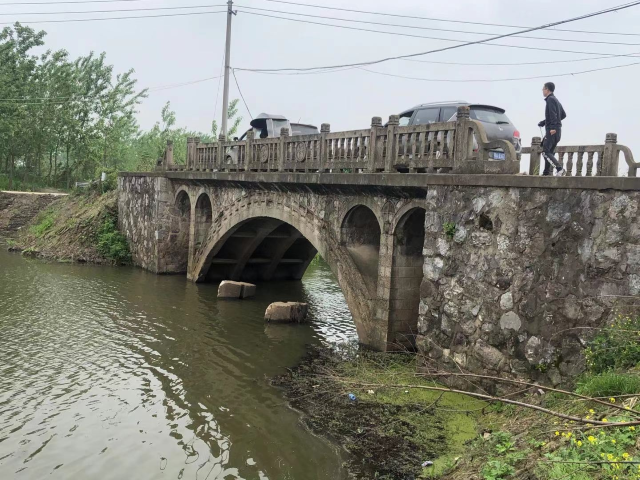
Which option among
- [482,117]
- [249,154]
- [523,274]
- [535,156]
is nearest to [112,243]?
[249,154]

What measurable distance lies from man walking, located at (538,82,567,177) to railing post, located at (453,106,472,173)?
1.19 m

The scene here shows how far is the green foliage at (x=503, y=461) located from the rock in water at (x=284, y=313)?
8.89 metres

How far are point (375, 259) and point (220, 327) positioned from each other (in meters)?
4.35

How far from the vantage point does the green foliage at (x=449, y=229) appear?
10.0 meters

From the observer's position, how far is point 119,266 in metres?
23.8

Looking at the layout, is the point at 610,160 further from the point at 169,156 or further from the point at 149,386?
the point at 169,156

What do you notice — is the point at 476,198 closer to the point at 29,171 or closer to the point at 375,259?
the point at 375,259

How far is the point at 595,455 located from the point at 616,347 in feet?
7.65

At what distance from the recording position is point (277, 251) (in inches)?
867

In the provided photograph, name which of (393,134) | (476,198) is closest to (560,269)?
(476,198)

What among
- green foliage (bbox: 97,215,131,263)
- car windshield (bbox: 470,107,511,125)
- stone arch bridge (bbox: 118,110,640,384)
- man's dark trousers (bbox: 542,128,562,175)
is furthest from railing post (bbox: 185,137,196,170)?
man's dark trousers (bbox: 542,128,562,175)

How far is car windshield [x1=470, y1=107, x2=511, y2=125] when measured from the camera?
12633mm

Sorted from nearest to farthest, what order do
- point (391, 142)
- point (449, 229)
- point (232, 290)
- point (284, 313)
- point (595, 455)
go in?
point (595, 455) → point (449, 229) → point (391, 142) → point (284, 313) → point (232, 290)

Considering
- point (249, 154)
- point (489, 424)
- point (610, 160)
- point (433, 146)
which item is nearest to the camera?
point (489, 424)
